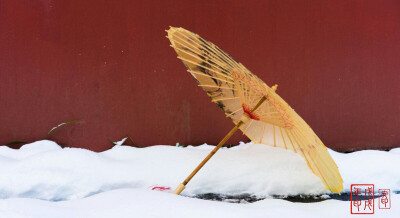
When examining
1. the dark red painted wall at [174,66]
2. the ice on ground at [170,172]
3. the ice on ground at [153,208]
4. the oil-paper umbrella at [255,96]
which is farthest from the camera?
the dark red painted wall at [174,66]

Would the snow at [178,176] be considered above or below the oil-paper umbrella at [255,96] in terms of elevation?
below

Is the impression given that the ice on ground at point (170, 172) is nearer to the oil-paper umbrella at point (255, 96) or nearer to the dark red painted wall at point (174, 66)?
the dark red painted wall at point (174, 66)

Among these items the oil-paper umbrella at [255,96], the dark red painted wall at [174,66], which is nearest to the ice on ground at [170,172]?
the dark red painted wall at [174,66]

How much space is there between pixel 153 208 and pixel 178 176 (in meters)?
0.71

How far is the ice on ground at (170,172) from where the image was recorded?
6.74 feet

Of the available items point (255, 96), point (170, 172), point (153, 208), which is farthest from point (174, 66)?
point (153, 208)

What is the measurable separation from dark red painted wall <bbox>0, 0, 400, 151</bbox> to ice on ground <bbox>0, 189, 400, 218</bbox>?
1112mm

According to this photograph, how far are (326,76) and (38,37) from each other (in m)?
2.44

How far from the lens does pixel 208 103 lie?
9.14 ft

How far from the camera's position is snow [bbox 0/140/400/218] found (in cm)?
170

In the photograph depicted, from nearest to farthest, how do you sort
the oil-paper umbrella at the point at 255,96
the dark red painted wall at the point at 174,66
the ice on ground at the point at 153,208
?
the ice on ground at the point at 153,208 < the oil-paper umbrella at the point at 255,96 < the dark red painted wall at the point at 174,66

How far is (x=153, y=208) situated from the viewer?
1510 millimetres

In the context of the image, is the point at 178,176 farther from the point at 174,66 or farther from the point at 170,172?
the point at 174,66

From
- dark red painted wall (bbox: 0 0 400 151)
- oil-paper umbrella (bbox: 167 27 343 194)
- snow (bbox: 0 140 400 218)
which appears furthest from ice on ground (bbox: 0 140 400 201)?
oil-paper umbrella (bbox: 167 27 343 194)
